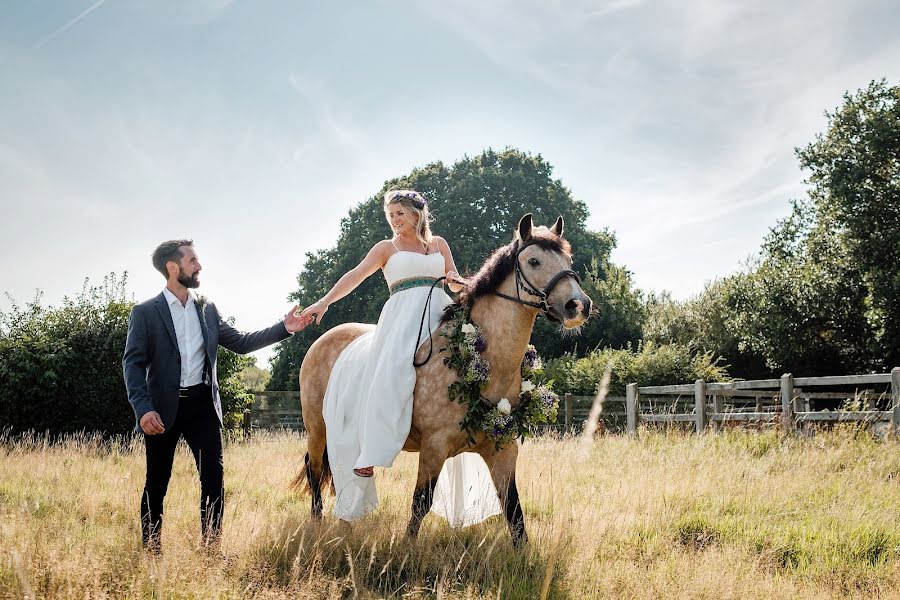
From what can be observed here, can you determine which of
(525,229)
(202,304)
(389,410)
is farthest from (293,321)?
(525,229)

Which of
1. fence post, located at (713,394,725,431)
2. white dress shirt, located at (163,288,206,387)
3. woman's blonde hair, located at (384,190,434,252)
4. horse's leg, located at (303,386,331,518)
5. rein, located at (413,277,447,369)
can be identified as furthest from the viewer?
fence post, located at (713,394,725,431)

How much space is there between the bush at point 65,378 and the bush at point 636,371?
11510mm

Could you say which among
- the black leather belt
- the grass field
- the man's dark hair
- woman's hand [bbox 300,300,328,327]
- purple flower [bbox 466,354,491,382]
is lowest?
the grass field

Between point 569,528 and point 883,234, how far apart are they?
745 inches

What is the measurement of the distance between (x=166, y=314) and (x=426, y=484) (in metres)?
2.17

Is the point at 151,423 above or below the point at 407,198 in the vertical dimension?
below

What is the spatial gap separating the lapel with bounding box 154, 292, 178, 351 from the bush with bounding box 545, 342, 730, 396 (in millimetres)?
15614

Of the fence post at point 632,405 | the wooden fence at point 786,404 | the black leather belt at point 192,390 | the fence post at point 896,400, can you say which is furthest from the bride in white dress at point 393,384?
the fence post at point 632,405

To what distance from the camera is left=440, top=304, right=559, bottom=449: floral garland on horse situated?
15.2 feet

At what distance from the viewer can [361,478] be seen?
5000 millimetres

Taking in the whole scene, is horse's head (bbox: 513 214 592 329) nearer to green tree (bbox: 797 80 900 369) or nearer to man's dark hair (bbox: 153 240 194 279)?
man's dark hair (bbox: 153 240 194 279)

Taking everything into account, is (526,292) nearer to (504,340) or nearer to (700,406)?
(504,340)

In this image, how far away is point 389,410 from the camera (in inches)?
189

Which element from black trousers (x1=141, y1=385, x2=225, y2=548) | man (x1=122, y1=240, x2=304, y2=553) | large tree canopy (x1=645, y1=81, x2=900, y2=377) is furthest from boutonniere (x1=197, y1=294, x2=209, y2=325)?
large tree canopy (x1=645, y1=81, x2=900, y2=377)
